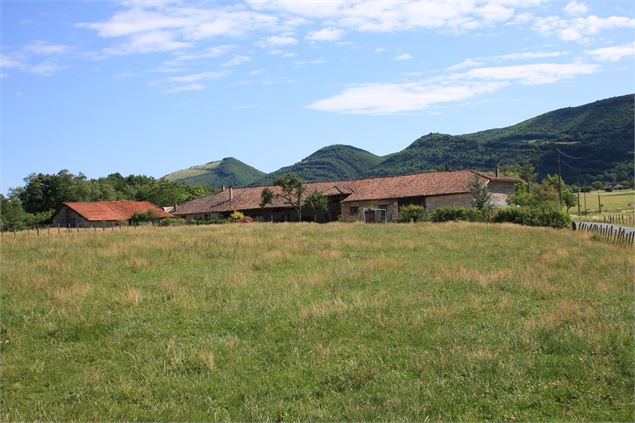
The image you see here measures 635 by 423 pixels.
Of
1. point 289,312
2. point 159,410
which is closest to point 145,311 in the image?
point 289,312

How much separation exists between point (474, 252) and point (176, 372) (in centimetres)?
1406

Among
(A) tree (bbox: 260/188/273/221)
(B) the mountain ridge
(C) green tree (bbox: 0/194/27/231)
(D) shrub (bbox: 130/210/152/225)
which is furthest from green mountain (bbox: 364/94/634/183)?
(C) green tree (bbox: 0/194/27/231)

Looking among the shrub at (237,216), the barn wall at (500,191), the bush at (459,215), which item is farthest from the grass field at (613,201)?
the shrub at (237,216)

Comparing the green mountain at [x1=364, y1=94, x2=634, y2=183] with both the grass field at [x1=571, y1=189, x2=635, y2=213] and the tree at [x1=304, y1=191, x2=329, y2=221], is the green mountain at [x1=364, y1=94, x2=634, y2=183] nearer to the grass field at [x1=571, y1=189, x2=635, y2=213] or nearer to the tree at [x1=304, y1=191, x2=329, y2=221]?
the grass field at [x1=571, y1=189, x2=635, y2=213]

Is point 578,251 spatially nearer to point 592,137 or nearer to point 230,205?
point 230,205

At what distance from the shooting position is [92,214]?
66.0m

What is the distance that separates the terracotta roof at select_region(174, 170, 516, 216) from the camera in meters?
55.7

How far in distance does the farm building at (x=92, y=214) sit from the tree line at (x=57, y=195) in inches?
181

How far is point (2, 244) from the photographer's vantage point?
2181 centimetres

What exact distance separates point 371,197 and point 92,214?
Answer: 112ft

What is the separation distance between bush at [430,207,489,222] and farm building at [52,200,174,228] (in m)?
39.8

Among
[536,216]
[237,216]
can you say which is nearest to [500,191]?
[536,216]

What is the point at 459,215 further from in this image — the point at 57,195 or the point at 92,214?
the point at 57,195

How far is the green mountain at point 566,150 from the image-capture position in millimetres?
124025
